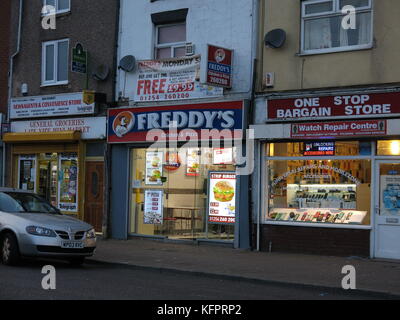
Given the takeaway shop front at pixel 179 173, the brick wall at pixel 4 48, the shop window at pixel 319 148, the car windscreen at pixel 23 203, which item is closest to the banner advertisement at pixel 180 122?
the takeaway shop front at pixel 179 173

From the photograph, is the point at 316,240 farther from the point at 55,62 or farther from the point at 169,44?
the point at 55,62

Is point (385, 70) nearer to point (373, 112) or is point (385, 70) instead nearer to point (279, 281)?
point (373, 112)

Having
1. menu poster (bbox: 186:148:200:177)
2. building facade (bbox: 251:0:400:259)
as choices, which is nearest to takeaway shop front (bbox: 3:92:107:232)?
menu poster (bbox: 186:148:200:177)

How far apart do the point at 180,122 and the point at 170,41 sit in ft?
8.49

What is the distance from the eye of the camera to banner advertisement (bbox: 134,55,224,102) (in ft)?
57.5

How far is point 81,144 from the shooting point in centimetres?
2008

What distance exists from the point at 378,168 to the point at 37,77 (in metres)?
11.8

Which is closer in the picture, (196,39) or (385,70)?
(385,70)

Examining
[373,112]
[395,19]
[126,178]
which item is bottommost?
[126,178]

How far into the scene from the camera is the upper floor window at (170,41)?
18391 millimetres

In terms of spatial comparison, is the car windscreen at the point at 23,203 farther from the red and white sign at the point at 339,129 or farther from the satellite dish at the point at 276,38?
the satellite dish at the point at 276,38

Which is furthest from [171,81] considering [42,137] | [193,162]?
[42,137]

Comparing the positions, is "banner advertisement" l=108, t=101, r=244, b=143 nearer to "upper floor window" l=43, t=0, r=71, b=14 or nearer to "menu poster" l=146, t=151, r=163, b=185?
"menu poster" l=146, t=151, r=163, b=185
